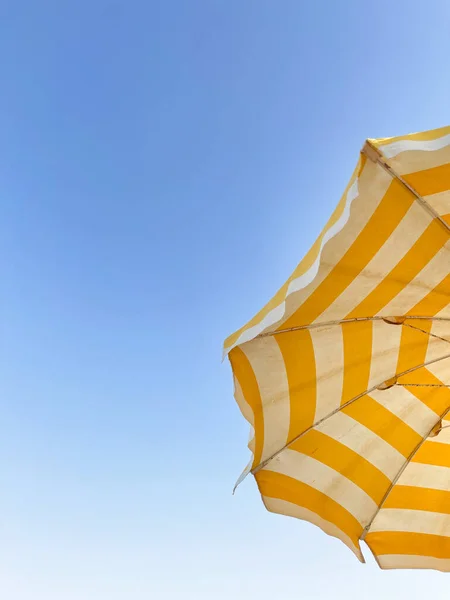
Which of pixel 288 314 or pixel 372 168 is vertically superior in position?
pixel 372 168

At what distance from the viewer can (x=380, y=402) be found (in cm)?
234

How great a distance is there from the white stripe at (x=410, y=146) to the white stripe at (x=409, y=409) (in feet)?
4.55

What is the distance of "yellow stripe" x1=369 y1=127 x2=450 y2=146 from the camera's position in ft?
4.84

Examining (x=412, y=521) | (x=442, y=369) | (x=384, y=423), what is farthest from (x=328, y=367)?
(x=412, y=521)

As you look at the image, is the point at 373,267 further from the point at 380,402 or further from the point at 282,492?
the point at 282,492

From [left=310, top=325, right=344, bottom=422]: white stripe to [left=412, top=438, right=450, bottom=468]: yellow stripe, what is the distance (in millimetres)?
636

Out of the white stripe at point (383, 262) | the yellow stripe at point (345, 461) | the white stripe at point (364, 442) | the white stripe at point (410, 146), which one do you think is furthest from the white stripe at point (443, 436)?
the white stripe at point (410, 146)

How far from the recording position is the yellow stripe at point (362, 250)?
1635 mm

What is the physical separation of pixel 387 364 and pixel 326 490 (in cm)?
77

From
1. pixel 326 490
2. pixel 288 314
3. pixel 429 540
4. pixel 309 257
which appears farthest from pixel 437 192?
pixel 429 540

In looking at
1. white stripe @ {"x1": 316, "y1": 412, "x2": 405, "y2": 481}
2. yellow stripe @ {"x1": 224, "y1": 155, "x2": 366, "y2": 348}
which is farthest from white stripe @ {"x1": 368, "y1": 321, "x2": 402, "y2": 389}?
yellow stripe @ {"x1": 224, "y1": 155, "x2": 366, "y2": 348}

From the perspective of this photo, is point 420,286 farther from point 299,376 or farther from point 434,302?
point 299,376

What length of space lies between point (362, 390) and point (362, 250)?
2.94 ft

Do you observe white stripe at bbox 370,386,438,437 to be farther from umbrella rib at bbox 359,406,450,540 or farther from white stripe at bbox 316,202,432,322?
white stripe at bbox 316,202,432,322
